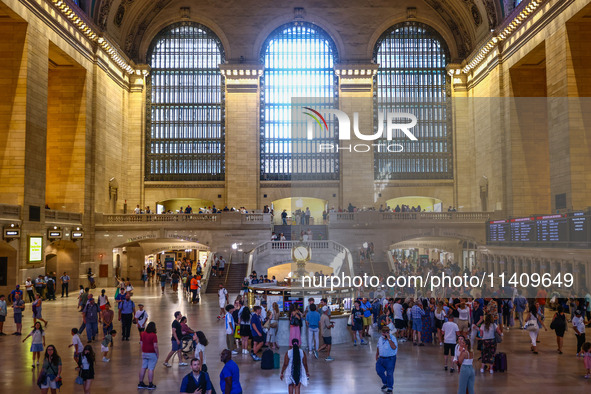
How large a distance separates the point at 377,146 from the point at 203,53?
28.4 m

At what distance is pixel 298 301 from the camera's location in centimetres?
1529

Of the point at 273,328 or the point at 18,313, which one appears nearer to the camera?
the point at 273,328

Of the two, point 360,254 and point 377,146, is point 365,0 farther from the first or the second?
point 377,146

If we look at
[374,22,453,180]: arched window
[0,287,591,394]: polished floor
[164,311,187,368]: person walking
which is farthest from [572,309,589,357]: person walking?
[374,22,453,180]: arched window

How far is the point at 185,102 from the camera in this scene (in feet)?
140

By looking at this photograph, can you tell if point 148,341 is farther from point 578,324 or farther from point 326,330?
point 578,324

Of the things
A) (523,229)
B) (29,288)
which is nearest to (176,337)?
(29,288)

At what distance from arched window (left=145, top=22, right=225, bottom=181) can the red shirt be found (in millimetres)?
32119

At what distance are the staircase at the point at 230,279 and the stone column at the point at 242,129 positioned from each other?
968cm

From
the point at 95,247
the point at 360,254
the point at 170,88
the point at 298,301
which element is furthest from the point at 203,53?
the point at 298,301

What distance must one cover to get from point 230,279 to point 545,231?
52.5 feet

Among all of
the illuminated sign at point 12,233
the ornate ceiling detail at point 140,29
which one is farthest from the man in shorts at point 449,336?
the ornate ceiling detail at point 140,29

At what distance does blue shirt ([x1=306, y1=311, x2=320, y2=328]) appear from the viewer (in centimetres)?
1325

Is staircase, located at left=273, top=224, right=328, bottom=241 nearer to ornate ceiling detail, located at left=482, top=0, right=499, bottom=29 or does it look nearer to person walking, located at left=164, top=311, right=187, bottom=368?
ornate ceiling detail, located at left=482, top=0, right=499, bottom=29
